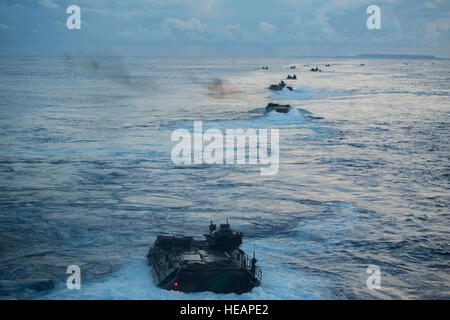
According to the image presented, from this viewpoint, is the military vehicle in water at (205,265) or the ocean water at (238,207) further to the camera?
the ocean water at (238,207)

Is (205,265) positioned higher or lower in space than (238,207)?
lower

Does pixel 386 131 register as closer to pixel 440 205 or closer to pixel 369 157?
pixel 369 157

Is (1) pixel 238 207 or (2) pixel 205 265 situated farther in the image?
(1) pixel 238 207

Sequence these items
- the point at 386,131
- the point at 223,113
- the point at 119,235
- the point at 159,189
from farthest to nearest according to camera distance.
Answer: the point at 223,113, the point at 386,131, the point at 159,189, the point at 119,235

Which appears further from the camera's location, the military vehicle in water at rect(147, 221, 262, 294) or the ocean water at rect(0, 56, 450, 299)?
the ocean water at rect(0, 56, 450, 299)

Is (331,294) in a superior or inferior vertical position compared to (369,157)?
inferior

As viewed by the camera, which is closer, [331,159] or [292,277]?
[292,277]
